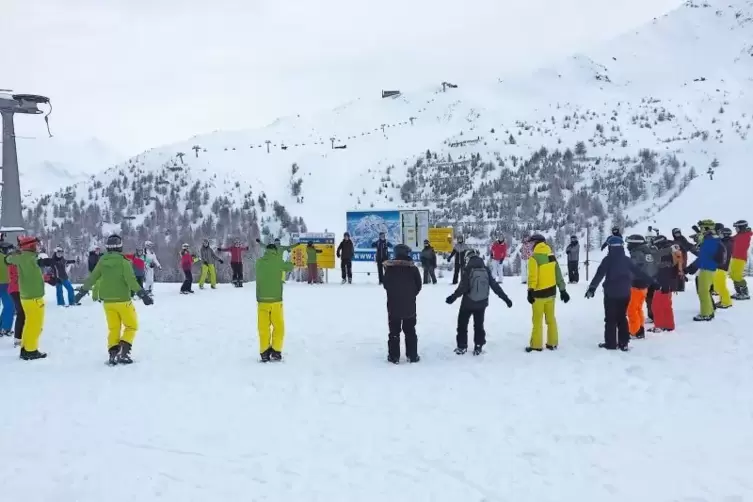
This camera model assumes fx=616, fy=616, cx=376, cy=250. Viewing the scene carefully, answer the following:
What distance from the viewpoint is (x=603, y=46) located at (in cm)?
Result: 7612

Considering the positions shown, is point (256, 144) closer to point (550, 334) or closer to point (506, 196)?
point (506, 196)

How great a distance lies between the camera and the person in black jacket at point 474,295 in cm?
938

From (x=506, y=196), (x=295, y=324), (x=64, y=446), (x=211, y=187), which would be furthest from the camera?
(x=211, y=187)

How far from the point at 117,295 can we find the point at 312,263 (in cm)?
1302

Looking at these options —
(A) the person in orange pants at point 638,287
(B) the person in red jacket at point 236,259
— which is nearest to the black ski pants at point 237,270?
(B) the person in red jacket at point 236,259

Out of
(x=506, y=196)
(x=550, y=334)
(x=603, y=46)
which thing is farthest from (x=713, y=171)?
(x=603, y=46)

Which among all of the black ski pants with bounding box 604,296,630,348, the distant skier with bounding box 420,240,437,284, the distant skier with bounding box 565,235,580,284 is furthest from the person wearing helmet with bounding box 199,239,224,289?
the black ski pants with bounding box 604,296,630,348

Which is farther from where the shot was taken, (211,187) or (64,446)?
(211,187)

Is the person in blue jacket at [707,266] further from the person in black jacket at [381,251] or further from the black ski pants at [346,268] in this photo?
the black ski pants at [346,268]

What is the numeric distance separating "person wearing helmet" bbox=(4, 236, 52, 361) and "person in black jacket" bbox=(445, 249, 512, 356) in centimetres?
640

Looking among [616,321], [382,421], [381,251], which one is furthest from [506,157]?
[382,421]

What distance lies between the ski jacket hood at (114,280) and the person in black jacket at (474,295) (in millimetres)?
4778

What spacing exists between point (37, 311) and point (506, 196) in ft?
112

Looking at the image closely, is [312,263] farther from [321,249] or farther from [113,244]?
[113,244]
